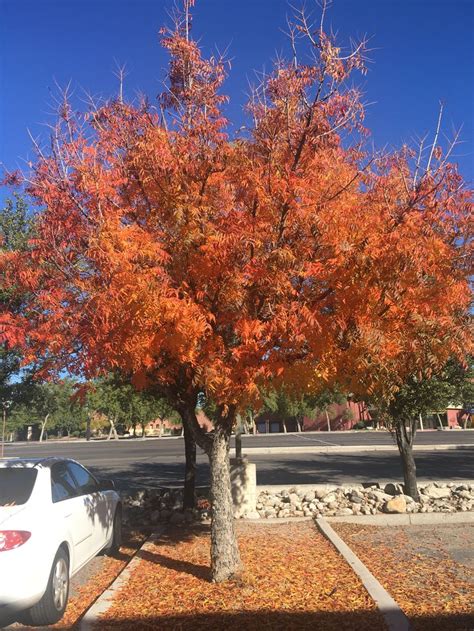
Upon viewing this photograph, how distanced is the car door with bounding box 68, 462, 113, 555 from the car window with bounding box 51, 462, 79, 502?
0.14 metres

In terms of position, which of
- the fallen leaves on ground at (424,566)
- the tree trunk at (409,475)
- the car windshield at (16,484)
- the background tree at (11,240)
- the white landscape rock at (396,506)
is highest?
the background tree at (11,240)

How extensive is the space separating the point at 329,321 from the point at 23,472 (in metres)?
3.43

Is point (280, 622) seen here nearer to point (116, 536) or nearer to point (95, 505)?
point (95, 505)

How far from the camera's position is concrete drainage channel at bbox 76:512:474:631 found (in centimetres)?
445

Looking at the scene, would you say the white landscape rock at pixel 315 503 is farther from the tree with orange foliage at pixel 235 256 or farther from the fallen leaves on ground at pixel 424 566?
the tree with orange foliage at pixel 235 256

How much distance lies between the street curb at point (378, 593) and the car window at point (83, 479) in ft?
10.5

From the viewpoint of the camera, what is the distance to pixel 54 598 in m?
4.80

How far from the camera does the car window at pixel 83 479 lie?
642 centimetres

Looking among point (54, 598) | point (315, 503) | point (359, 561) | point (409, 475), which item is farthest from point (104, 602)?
point (409, 475)

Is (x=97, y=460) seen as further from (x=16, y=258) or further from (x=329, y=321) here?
(x=329, y=321)

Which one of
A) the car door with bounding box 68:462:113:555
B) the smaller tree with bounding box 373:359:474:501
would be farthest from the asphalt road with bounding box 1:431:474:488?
the car door with bounding box 68:462:113:555

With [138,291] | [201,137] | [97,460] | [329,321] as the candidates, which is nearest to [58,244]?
[138,291]

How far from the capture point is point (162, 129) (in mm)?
5926

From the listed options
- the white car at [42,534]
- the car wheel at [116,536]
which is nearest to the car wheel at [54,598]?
the white car at [42,534]
